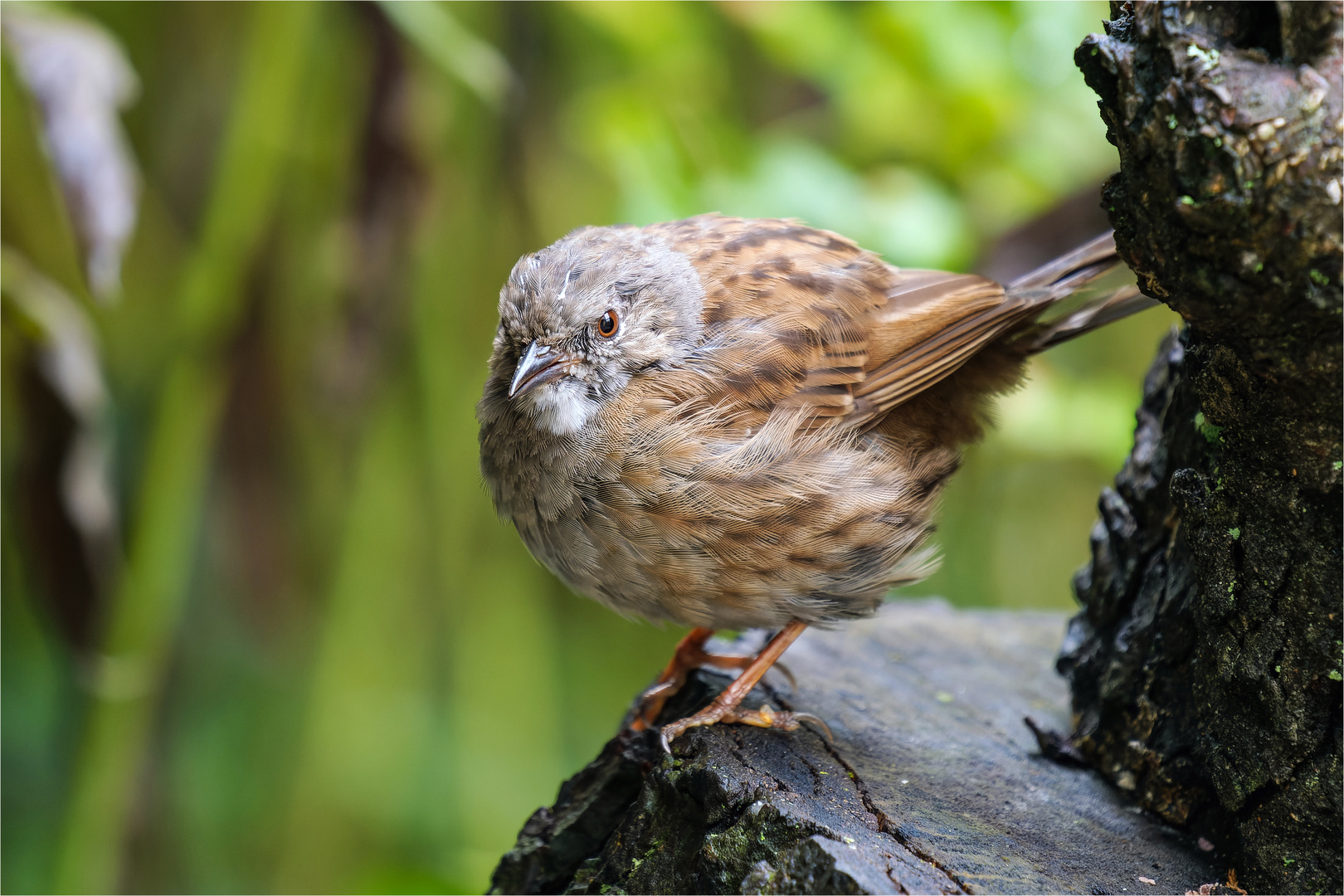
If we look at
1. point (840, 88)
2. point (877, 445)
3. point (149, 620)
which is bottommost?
point (149, 620)

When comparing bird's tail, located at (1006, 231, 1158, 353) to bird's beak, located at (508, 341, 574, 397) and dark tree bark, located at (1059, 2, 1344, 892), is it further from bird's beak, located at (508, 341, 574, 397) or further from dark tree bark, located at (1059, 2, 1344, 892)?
bird's beak, located at (508, 341, 574, 397)

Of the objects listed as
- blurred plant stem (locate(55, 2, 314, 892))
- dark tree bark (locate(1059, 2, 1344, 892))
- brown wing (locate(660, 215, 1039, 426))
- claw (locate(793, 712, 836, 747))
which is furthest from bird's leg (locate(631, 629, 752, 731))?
blurred plant stem (locate(55, 2, 314, 892))

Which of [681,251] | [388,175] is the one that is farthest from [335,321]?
[681,251]

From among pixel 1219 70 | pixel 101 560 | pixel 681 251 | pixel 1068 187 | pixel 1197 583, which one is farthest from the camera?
pixel 1068 187

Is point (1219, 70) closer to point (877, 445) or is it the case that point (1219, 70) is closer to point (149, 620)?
point (877, 445)

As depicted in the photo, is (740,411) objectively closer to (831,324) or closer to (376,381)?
(831,324)

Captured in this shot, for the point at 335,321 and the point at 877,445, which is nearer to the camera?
the point at 877,445
